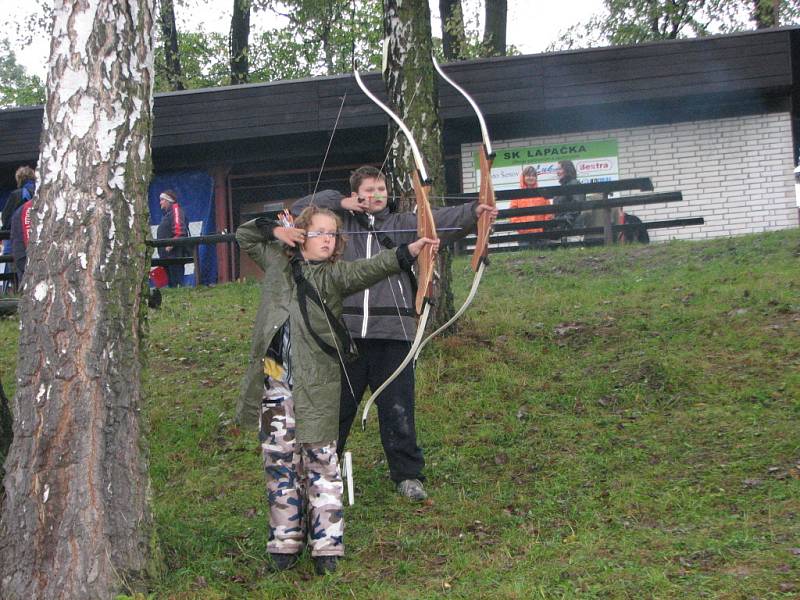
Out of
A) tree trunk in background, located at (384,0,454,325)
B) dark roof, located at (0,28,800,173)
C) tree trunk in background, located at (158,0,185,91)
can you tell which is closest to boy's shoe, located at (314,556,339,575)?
tree trunk in background, located at (384,0,454,325)

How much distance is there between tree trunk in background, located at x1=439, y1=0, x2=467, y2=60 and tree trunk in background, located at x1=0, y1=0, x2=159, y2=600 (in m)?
18.9

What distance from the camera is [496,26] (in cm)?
2223

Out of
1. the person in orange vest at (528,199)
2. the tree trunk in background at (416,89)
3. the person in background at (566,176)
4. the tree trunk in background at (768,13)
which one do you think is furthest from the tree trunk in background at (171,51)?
the tree trunk in background at (416,89)

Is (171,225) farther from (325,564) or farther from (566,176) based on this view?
(325,564)

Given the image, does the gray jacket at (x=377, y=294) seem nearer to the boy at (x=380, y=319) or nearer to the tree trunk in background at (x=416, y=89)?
the boy at (x=380, y=319)

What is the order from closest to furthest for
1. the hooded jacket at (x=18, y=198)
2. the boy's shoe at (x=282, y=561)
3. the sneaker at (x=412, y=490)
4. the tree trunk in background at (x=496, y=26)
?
the boy's shoe at (x=282, y=561)
the sneaker at (x=412, y=490)
the hooded jacket at (x=18, y=198)
the tree trunk in background at (x=496, y=26)

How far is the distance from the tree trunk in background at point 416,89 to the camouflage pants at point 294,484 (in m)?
3.39

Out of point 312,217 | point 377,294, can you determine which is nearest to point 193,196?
point 377,294

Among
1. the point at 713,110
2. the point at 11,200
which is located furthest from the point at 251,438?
the point at 713,110

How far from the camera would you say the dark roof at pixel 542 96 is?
1448cm

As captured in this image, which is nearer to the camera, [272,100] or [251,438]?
[251,438]

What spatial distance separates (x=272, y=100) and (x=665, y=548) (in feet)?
39.5

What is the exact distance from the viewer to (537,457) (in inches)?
233

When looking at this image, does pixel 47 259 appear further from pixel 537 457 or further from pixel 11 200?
pixel 11 200
